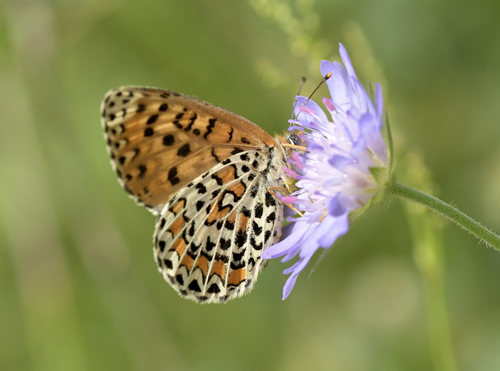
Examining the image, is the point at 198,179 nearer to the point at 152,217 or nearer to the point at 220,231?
the point at 220,231

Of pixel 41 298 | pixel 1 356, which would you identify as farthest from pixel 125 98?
pixel 1 356

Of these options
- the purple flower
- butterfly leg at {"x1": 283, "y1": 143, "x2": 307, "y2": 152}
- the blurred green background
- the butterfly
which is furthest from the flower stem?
the blurred green background

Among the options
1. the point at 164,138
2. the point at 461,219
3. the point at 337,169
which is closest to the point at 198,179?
the point at 164,138

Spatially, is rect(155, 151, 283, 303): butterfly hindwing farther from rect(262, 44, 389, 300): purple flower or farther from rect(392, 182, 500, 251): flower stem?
rect(392, 182, 500, 251): flower stem

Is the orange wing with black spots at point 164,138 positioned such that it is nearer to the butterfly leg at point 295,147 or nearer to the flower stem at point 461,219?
the butterfly leg at point 295,147

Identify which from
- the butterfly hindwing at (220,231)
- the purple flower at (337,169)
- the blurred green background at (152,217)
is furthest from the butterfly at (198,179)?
the blurred green background at (152,217)

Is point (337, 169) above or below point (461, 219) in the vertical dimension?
above

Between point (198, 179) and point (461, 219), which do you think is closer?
point (461, 219)
